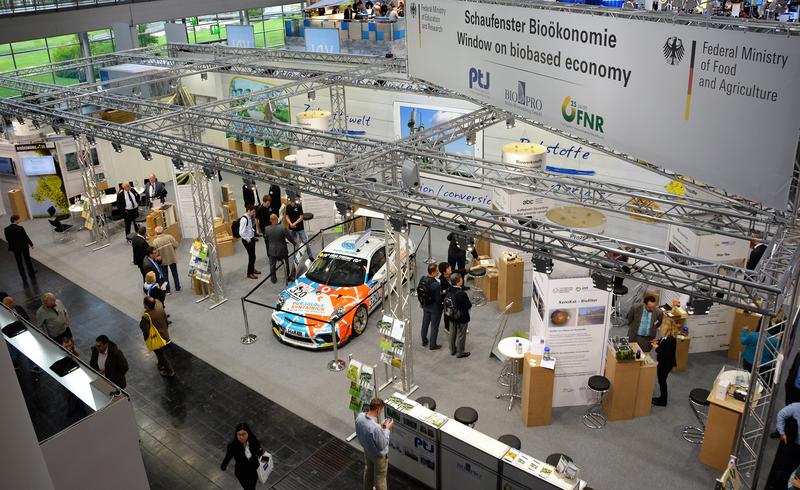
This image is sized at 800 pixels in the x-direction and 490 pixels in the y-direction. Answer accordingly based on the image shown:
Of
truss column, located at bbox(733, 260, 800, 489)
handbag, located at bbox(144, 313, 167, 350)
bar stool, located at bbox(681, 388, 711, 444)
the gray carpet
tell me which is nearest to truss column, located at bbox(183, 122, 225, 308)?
the gray carpet

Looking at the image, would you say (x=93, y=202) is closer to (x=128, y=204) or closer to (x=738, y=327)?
(x=128, y=204)

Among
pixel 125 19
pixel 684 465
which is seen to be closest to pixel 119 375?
pixel 684 465

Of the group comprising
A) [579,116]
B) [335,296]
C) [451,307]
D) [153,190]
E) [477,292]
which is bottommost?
[477,292]

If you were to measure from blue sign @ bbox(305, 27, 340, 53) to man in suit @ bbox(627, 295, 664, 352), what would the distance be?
11.8 m

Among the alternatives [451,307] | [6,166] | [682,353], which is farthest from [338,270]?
[6,166]

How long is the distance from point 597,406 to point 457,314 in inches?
95.3

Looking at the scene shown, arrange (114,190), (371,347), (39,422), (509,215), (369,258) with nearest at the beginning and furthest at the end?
(39,422) → (509,215) → (371,347) → (369,258) → (114,190)

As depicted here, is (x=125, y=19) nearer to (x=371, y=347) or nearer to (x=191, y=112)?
(x=191, y=112)

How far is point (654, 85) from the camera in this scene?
671 cm

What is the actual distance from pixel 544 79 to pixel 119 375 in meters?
6.86

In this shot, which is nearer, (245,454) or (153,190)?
(245,454)

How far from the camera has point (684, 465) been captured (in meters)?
8.47

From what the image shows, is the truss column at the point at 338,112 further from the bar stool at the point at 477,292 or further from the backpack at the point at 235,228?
the bar stool at the point at 477,292

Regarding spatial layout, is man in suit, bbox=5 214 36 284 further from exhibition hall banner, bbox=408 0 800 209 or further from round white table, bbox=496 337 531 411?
round white table, bbox=496 337 531 411
